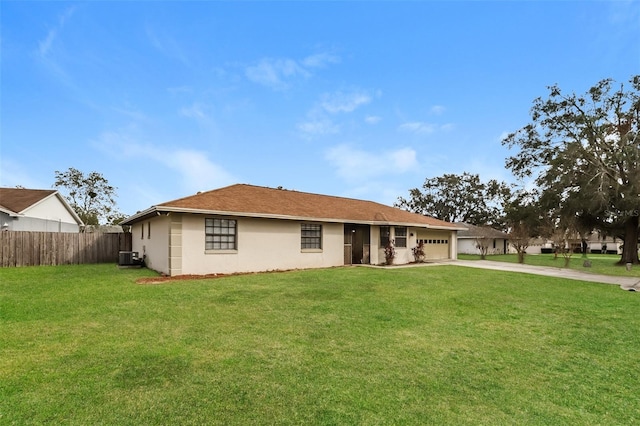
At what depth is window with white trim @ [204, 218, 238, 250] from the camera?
13.2 metres

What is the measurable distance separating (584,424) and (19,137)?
25.1 metres

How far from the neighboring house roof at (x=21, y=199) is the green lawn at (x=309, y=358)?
12952 millimetres

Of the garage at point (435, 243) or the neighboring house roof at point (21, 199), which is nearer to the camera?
the neighboring house roof at point (21, 199)

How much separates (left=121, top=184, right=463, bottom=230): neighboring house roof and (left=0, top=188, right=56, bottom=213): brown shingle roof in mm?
7114

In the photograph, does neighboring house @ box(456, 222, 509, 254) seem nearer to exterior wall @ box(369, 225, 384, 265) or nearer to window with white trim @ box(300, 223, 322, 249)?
exterior wall @ box(369, 225, 384, 265)

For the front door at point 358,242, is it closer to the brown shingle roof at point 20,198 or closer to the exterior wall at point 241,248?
the exterior wall at point 241,248

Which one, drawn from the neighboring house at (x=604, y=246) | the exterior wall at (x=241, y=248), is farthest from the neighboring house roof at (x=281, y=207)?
the neighboring house at (x=604, y=246)

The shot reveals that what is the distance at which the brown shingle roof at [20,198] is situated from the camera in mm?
19409

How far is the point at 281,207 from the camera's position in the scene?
52.0ft

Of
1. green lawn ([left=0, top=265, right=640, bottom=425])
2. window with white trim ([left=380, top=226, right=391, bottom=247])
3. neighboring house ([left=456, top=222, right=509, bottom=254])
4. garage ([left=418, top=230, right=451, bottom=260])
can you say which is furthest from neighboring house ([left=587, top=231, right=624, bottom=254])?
green lawn ([left=0, top=265, right=640, bottom=425])

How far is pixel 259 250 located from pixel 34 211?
55.6ft

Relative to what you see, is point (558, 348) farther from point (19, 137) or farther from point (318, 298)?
point (19, 137)

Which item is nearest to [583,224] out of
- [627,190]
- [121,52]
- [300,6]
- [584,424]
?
[627,190]

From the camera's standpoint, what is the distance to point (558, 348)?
18.0 feet
